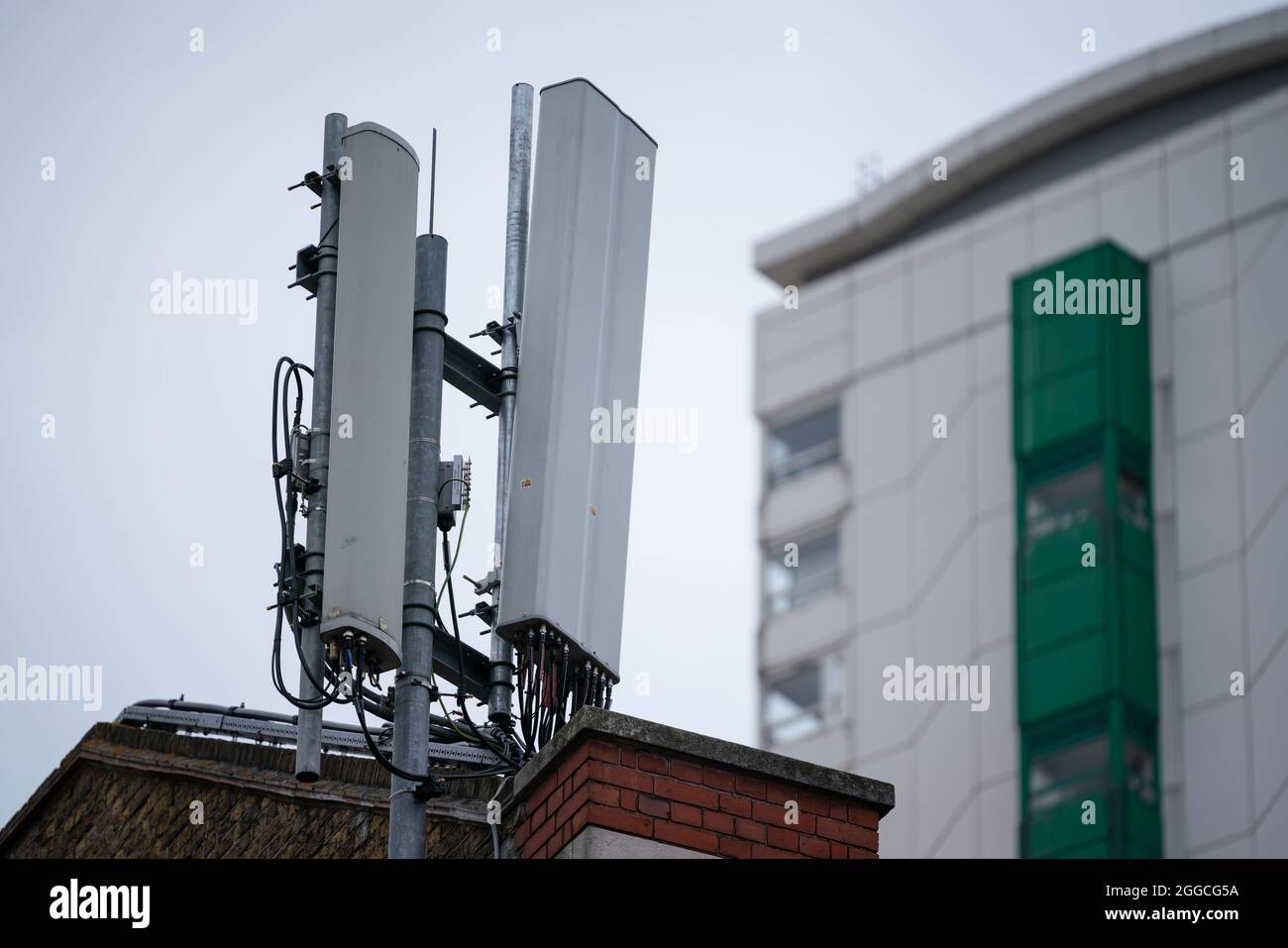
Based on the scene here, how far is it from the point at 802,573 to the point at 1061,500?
31.1 feet

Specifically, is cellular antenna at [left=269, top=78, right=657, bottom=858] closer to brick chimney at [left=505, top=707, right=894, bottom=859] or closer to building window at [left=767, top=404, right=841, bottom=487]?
brick chimney at [left=505, top=707, right=894, bottom=859]

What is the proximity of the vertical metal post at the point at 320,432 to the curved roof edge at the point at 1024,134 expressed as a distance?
42398 mm

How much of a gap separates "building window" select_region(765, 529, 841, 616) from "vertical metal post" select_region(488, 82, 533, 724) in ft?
138

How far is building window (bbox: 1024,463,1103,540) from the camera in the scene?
47781 millimetres

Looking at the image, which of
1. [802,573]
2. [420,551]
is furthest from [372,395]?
[802,573]

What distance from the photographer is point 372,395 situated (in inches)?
399

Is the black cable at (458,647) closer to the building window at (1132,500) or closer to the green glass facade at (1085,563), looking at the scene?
the green glass facade at (1085,563)

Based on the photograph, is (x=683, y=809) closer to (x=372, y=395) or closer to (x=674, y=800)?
(x=674, y=800)

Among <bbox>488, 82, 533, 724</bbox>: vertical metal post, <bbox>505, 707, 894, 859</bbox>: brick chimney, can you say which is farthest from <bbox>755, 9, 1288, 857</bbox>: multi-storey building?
<bbox>505, 707, 894, 859</bbox>: brick chimney

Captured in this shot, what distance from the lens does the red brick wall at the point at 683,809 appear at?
30.5ft

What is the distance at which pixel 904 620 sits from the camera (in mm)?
52250

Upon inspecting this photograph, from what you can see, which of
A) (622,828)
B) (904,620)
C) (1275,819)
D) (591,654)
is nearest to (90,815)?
(591,654)

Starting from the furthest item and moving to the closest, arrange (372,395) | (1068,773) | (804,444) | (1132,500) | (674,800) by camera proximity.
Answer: (804,444) < (1132,500) < (1068,773) < (372,395) < (674,800)

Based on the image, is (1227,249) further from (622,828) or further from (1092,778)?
(622,828)
